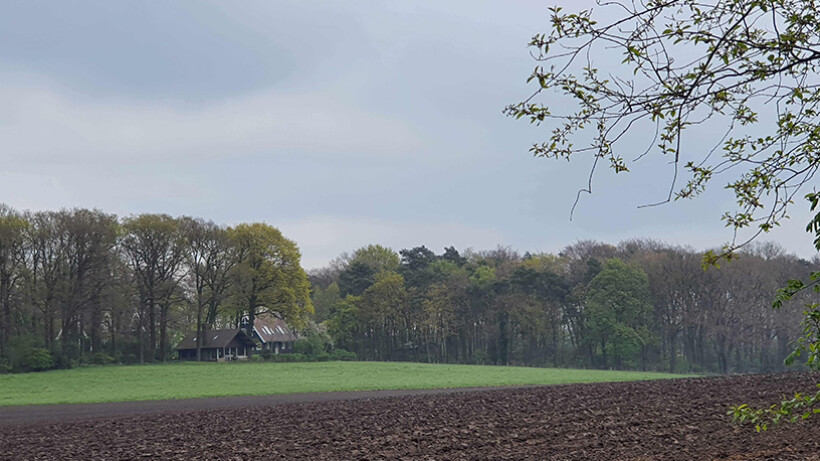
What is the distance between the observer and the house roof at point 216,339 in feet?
293

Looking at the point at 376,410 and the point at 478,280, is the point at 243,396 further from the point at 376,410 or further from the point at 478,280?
the point at 478,280

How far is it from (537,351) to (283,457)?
75.1 meters

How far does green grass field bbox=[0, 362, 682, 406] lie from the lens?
44.3 m

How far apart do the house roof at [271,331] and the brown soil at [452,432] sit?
77.9 m

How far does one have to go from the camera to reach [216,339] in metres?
90.4

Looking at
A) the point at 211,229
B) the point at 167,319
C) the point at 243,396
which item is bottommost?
the point at 243,396

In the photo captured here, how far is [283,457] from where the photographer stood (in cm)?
1706

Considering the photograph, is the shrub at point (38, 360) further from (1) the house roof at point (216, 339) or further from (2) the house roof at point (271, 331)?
(2) the house roof at point (271, 331)

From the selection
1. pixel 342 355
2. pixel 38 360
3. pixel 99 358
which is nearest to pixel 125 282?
pixel 99 358

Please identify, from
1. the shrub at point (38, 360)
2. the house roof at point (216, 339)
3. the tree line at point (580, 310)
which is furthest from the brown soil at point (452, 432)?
the house roof at point (216, 339)

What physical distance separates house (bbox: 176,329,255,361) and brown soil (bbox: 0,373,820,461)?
59444 mm

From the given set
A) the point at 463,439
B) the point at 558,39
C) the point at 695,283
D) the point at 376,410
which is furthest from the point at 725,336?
the point at 558,39

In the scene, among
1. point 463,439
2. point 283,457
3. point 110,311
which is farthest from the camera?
point 110,311

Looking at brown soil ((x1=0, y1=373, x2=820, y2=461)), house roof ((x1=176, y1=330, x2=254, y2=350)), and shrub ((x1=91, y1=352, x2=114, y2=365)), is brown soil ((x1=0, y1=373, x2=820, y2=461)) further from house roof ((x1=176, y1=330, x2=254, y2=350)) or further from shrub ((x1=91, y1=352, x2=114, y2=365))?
house roof ((x1=176, y1=330, x2=254, y2=350))
